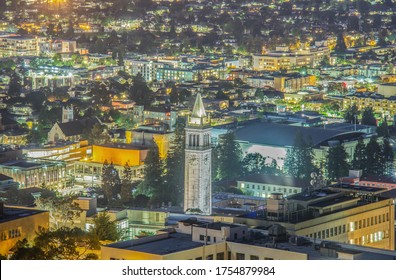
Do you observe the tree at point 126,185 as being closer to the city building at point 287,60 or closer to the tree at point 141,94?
the tree at point 141,94

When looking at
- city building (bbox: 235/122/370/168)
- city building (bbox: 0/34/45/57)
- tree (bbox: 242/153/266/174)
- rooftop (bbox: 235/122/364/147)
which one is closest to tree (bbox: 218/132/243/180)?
tree (bbox: 242/153/266/174)

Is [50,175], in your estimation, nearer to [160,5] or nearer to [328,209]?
[328,209]

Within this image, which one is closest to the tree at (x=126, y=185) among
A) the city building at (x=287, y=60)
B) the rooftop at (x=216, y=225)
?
the rooftop at (x=216, y=225)

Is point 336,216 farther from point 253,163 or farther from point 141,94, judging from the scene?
point 141,94

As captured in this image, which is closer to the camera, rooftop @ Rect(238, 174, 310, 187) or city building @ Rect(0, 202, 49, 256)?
city building @ Rect(0, 202, 49, 256)

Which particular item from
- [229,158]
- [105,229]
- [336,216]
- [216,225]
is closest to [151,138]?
[229,158]

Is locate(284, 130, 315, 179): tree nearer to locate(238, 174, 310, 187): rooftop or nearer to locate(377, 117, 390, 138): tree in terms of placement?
locate(238, 174, 310, 187): rooftop

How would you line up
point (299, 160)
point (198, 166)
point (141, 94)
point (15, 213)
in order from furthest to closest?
point (141, 94) → point (299, 160) → point (198, 166) → point (15, 213)
